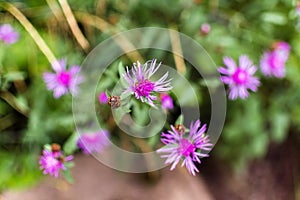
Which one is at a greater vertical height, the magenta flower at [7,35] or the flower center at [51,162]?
the magenta flower at [7,35]

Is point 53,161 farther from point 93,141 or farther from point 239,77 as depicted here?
point 239,77

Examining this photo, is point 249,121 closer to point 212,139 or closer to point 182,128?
point 212,139

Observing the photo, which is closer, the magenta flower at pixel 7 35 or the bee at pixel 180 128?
the bee at pixel 180 128

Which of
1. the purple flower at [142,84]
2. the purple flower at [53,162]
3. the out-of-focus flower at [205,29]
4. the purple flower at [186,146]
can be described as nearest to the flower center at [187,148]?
the purple flower at [186,146]

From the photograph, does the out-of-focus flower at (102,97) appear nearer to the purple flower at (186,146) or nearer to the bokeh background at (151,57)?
the bokeh background at (151,57)

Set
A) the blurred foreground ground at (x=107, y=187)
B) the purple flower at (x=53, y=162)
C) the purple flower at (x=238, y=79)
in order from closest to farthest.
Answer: the purple flower at (x=53, y=162)
the purple flower at (x=238, y=79)
the blurred foreground ground at (x=107, y=187)
